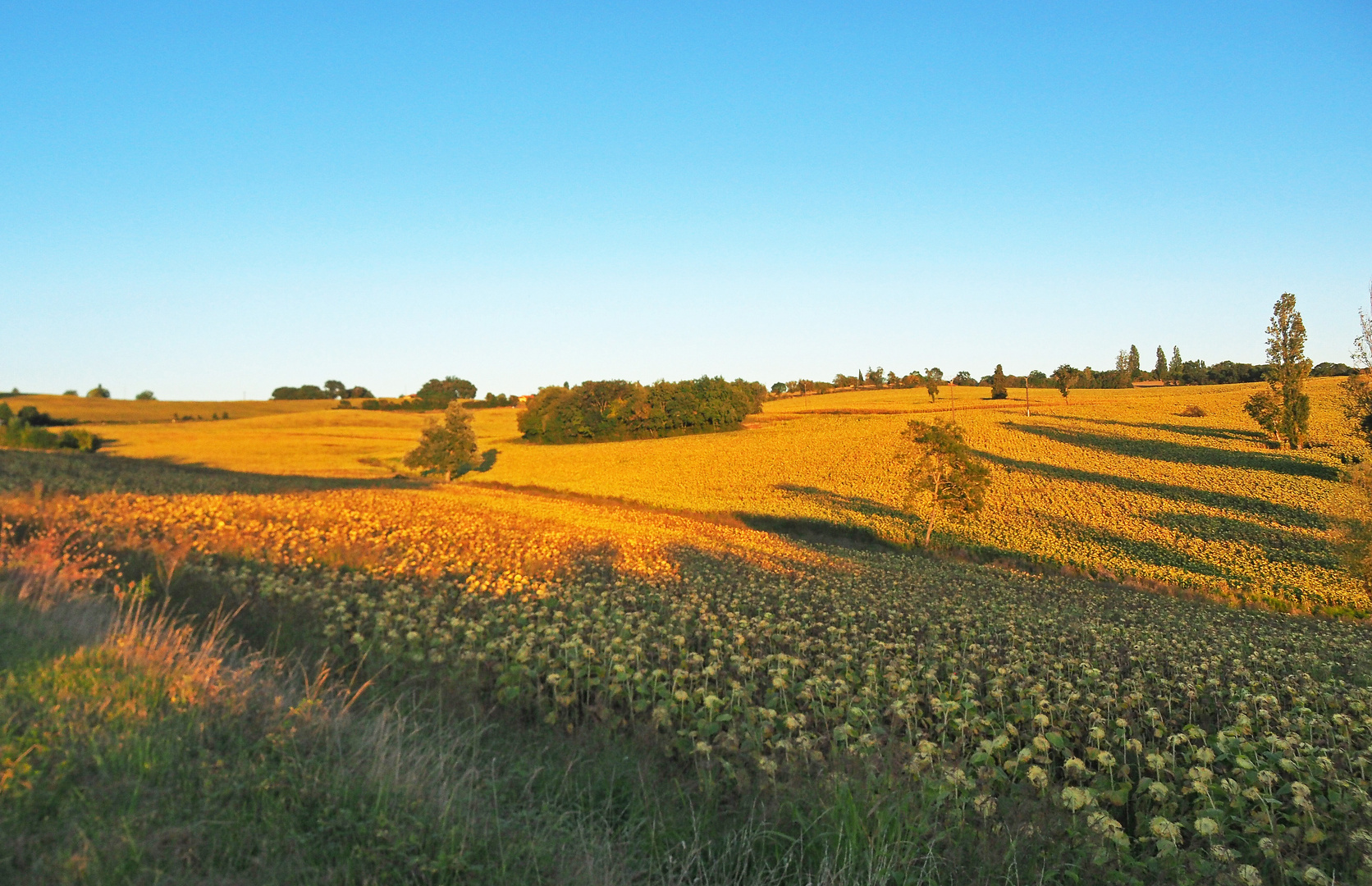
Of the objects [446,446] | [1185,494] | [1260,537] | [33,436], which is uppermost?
[33,436]

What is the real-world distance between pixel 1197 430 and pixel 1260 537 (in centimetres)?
3010

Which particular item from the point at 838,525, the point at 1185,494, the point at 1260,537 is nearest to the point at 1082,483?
the point at 1185,494

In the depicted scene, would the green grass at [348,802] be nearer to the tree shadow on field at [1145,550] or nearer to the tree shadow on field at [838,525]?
the tree shadow on field at [838,525]

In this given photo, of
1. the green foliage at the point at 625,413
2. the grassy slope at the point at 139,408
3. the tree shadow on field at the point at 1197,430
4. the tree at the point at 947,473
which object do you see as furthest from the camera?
the green foliage at the point at 625,413

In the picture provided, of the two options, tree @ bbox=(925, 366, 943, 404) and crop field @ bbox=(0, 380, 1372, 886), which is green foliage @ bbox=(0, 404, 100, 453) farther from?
tree @ bbox=(925, 366, 943, 404)

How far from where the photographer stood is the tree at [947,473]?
35906 mm

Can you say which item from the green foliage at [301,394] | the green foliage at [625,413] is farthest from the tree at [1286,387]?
the green foliage at [301,394]

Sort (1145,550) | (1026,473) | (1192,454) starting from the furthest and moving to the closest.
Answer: (1192,454)
(1026,473)
(1145,550)

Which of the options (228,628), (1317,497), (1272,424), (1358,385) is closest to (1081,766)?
(228,628)

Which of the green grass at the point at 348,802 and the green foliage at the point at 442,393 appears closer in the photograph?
the green grass at the point at 348,802

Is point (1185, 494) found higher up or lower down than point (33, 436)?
lower down

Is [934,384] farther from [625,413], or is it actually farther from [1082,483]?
[1082,483]

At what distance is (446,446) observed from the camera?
5941cm

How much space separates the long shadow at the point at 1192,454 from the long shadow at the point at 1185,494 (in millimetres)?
6569
